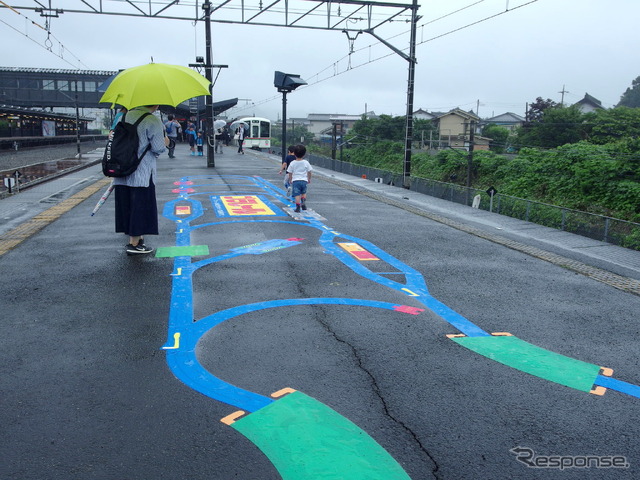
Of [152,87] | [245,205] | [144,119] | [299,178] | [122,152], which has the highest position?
[152,87]

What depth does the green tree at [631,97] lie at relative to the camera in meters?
92.1

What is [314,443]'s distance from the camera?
10.7 ft

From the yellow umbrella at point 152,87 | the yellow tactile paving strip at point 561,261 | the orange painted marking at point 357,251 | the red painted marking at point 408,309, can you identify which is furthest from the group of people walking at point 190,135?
the red painted marking at point 408,309

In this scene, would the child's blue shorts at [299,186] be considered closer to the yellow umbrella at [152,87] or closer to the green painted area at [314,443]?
the yellow umbrella at [152,87]

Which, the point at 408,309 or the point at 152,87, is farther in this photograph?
the point at 152,87

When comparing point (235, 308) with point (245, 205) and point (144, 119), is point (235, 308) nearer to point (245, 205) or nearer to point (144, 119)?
point (144, 119)

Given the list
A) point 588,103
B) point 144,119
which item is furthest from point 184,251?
point 588,103

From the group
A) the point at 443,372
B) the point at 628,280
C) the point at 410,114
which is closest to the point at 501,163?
the point at 410,114

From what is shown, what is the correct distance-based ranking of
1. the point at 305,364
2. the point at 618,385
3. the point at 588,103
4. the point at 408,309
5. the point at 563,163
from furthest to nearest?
the point at 588,103 → the point at 563,163 → the point at 408,309 → the point at 305,364 → the point at 618,385

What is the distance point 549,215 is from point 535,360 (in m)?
10.5

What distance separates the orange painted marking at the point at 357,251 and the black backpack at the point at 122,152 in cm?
335

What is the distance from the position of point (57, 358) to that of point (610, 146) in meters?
28.4

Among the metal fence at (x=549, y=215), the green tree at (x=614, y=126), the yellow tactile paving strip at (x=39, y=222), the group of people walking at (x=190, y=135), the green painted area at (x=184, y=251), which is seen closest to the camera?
the green painted area at (x=184, y=251)

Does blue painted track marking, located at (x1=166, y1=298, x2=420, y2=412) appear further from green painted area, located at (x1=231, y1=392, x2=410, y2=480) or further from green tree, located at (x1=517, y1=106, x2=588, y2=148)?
green tree, located at (x1=517, y1=106, x2=588, y2=148)
